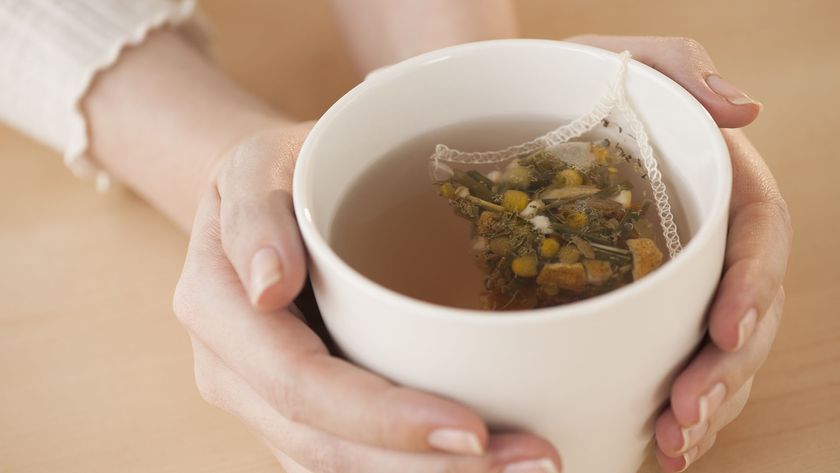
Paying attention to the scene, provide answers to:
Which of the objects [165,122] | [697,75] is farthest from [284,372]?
[165,122]

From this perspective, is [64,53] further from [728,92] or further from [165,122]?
[728,92]

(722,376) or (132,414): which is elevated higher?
(722,376)

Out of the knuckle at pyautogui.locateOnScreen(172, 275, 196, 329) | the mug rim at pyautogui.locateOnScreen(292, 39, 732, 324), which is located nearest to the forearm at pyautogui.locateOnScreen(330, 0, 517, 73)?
the mug rim at pyautogui.locateOnScreen(292, 39, 732, 324)

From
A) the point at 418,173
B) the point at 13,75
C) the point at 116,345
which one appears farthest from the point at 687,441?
the point at 13,75

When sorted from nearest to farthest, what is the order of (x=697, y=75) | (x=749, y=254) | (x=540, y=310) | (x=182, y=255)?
(x=540, y=310), (x=749, y=254), (x=697, y=75), (x=182, y=255)

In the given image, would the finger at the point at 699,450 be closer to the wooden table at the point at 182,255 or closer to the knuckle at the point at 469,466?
the wooden table at the point at 182,255

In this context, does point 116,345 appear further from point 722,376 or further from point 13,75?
point 722,376

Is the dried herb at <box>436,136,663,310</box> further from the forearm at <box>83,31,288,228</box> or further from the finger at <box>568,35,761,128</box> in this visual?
the forearm at <box>83,31,288,228</box>
